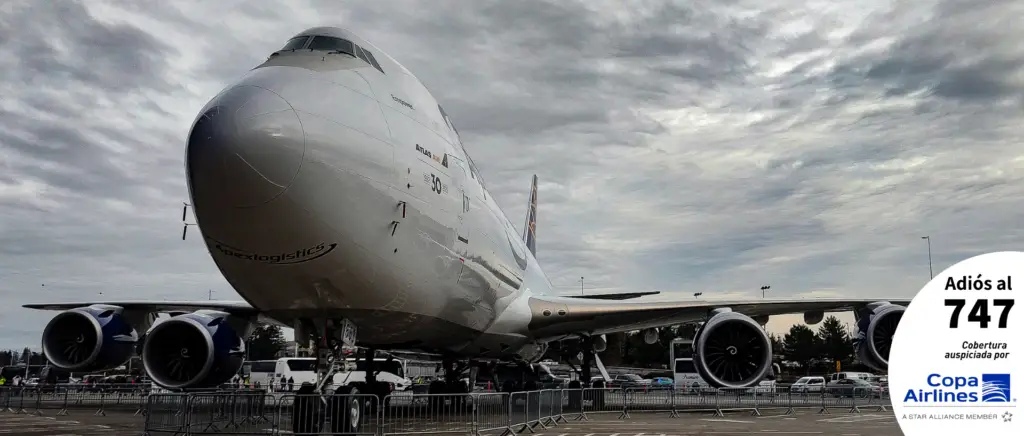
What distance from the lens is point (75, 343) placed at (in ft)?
50.9

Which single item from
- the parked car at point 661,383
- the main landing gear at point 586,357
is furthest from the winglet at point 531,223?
the parked car at point 661,383

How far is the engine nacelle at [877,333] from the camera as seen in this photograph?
15398 millimetres

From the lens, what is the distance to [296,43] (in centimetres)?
893

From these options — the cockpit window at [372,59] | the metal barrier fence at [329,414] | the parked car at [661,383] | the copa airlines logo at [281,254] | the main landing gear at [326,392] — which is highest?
the cockpit window at [372,59]

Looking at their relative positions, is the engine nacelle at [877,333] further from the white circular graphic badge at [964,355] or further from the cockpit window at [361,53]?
the cockpit window at [361,53]

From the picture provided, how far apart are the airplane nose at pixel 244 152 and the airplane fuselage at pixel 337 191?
0.03 feet

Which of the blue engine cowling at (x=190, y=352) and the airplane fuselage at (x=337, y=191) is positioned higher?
the airplane fuselage at (x=337, y=191)

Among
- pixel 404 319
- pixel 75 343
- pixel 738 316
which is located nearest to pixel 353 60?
pixel 404 319

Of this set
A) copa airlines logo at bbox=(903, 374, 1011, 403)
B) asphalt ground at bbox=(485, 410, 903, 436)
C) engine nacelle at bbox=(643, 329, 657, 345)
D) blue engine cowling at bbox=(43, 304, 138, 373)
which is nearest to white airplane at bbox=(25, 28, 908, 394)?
asphalt ground at bbox=(485, 410, 903, 436)

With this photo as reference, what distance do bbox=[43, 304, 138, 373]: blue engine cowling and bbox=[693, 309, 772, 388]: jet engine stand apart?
11.7 meters

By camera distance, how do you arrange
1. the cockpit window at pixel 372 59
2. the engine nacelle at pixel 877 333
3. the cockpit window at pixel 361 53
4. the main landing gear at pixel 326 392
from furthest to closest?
the engine nacelle at pixel 877 333
the cockpit window at pixel 372 59
the cockpit window at pixel 361 53
the main landing gear at pixel 326 392

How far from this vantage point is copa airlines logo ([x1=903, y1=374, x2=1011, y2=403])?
6.99 meters

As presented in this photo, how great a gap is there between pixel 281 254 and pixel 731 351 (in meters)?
10.1

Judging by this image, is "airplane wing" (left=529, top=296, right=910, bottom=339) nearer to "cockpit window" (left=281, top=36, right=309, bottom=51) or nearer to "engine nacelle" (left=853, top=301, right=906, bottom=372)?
"engine nacelle" (left=853, top=301, right=906, bottom=372)
